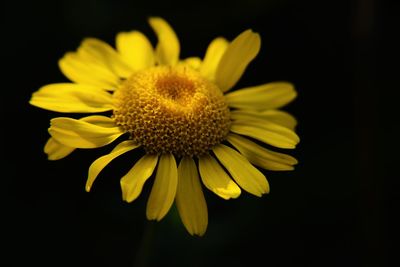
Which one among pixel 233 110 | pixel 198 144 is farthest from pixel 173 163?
pixel 233 110

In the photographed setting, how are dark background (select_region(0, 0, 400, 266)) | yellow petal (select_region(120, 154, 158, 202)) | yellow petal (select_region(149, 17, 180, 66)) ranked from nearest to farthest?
yellow petal (select_region(120, 154, 158, 202)) < yellow petal (select_region(149, 17, 180, 66)) < dark background (select_region(0, 0, 400, 266))

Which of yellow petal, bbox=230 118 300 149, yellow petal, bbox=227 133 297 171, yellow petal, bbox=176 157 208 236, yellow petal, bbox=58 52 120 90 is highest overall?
yellow petal, bbox=58 52 120 90

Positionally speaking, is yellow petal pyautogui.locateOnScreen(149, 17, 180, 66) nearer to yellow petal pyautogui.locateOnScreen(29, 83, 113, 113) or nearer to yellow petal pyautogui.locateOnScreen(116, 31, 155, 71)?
yellow petal pyautogui.locateOnScreen(116, 31, 155, 71)

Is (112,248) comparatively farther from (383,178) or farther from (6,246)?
(383,178)

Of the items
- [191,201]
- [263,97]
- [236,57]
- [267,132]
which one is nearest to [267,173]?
[263,97]

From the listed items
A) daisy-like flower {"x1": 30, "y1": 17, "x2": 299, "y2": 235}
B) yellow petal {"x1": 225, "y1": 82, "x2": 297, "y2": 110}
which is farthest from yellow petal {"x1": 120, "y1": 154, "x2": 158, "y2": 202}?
yellow petal {"x1": 225, "y1": 82, "x2": 297, "y2": 110}

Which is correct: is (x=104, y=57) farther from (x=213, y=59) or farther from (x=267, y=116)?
(x=267, y=116)
